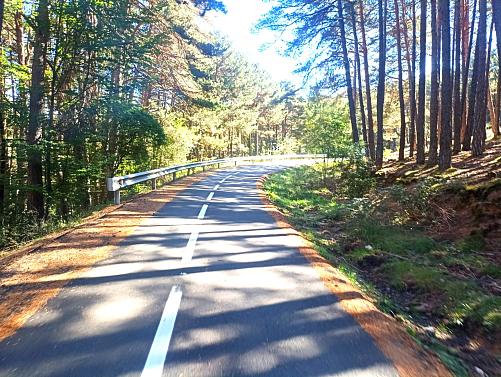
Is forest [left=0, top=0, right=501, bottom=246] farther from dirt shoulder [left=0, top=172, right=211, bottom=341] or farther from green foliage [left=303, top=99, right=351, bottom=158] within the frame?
dirt shoulder [left=0, top=172, right=211, bottom=341]

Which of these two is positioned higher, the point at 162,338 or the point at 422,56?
the point at 422,56

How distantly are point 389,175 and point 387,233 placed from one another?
27.4 ft

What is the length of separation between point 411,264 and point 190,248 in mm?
4298

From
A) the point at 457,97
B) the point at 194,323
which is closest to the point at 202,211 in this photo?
the point at 194,323

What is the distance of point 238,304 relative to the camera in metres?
4.87

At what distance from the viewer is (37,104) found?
14.5 meters

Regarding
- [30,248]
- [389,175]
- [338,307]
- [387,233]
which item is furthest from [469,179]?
[30,248]

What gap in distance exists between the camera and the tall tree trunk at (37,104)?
14.1m

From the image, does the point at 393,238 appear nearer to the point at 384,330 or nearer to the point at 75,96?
the point at 384,330

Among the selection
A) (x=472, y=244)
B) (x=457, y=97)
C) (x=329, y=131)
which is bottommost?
(x=472, y=244)

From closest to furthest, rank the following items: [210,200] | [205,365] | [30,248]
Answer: [205,365], [30,248], [210,200]

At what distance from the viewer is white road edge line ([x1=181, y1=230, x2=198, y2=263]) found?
667 centimetres

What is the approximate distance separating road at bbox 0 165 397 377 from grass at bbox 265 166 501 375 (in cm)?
130

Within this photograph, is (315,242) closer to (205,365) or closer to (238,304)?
(238,304)
